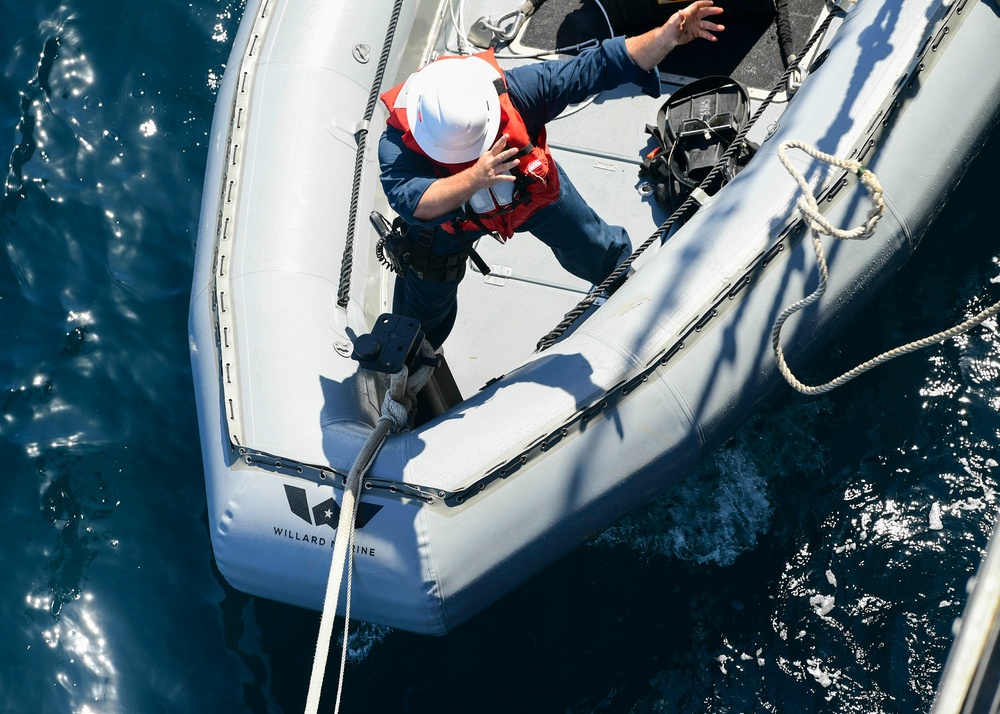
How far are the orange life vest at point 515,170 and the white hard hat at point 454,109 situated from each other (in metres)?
0.04

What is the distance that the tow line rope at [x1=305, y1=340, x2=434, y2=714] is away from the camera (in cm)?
270

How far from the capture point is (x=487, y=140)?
2.89 m

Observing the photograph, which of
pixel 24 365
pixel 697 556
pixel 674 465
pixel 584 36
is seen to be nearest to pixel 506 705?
pixel 697 556

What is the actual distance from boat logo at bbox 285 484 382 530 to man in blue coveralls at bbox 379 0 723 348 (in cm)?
78

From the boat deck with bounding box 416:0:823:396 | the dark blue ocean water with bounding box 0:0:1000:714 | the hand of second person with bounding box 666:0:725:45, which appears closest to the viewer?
the hand of second person with bounding box 666:0:725:45

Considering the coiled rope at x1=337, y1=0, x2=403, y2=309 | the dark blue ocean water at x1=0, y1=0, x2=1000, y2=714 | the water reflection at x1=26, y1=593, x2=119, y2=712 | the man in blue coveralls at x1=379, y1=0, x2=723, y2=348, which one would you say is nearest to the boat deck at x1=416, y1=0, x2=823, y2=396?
the coiled rope at x1=337, y1=0, x2=403, y2=309

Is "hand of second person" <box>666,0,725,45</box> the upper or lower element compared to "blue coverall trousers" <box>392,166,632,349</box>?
upper

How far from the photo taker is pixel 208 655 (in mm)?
3629

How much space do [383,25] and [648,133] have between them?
105 centimetres

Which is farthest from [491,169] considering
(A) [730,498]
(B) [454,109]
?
(A) [730,498]

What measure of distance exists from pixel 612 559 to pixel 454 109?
167 centimetres

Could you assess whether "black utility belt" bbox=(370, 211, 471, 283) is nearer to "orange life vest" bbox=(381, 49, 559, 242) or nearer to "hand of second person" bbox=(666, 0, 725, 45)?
"orange life vest" bbox=(381, 49, 559, 242)

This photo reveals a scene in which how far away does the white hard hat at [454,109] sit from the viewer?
110 inches

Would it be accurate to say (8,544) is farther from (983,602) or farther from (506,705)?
Result: (983,602)
